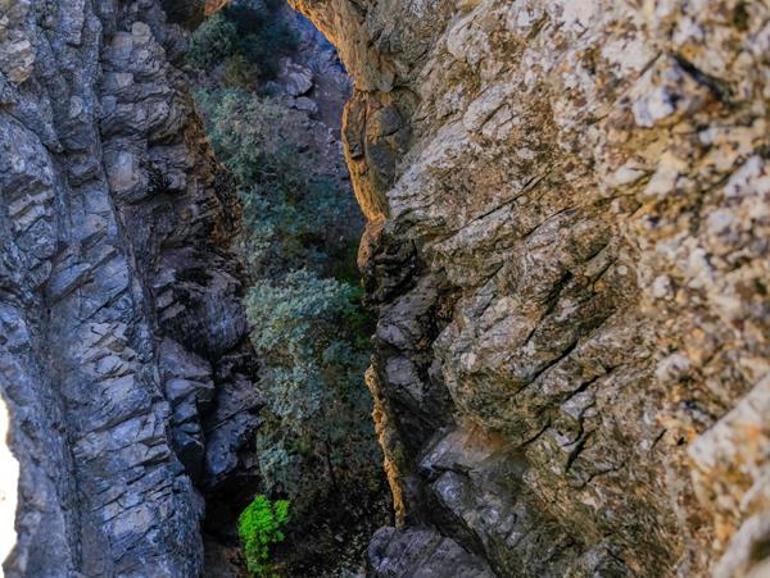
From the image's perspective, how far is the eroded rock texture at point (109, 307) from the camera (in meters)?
7.39

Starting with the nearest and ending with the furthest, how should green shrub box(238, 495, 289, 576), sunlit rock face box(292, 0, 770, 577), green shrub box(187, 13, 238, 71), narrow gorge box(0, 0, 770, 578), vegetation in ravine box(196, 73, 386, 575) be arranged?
sunlit rock face box(292, 0, 770, 577)
narrow gorge box(0, 0, 770, 578)
green shrub box(238, 495, 289, 576)
vegetation in ravine box(196, 73, 386, 575)
green shrub box(187, 13, 238, 71)

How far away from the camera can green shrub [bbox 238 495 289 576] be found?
16094mm

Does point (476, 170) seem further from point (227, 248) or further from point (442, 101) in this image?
point (227, 248)

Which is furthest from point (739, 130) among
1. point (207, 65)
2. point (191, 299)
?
point (207, 65)

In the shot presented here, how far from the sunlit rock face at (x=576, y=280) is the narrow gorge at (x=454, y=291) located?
3cm

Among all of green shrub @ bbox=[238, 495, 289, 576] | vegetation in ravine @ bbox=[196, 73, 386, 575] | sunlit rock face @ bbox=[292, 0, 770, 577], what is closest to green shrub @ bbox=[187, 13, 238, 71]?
vegetation in ravine @ bbox=[196, 73, 386, 575]

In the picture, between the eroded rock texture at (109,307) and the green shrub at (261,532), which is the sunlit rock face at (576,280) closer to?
the eroded rock texture at (109,307)

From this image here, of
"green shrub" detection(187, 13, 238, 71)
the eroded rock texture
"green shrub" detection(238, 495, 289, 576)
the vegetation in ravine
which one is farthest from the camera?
"green shrub" detection(187, 13, 238, 71)

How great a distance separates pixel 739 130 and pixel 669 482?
118 inches

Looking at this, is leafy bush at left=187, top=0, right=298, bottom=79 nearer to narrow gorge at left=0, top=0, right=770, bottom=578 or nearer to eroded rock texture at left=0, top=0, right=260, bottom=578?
narrow gorge at left=0, top=0, right=770, bottom=578

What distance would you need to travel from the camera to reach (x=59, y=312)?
27.9ft

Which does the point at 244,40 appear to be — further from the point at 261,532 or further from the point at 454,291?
the point at 454,291

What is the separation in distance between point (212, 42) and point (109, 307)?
19.5 metres

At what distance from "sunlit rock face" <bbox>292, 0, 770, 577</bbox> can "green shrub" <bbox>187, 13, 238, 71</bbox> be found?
14.0 metres
